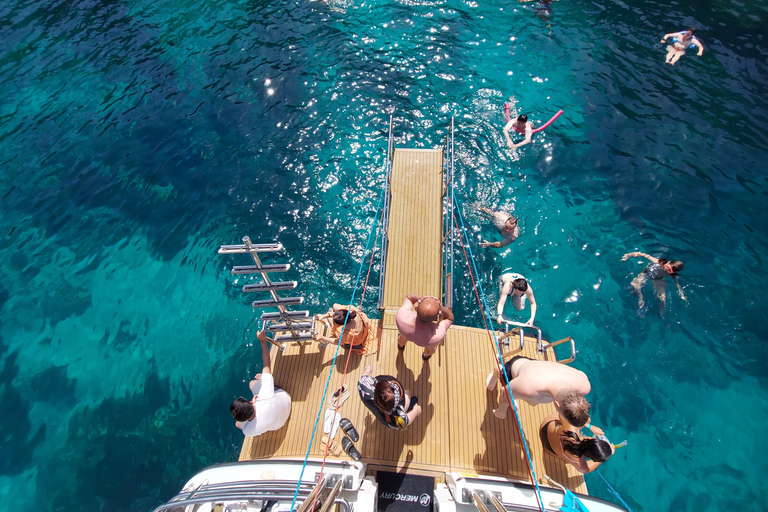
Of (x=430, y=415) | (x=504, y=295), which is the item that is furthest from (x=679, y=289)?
(x=430, y=415)

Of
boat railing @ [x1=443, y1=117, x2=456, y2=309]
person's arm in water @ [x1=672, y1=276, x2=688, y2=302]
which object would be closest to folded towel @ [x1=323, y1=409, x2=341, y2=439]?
boat railing @ [x1=443, y1=117, x2=456, y2=309]

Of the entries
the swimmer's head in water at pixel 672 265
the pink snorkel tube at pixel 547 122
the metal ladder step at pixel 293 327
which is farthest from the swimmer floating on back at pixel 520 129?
the metal ladder step at pixel 293 327

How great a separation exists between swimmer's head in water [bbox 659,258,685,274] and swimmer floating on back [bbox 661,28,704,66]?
11187 mm

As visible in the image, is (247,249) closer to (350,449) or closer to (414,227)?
(350,449)

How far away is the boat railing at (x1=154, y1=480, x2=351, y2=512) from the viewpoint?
4.11 meters

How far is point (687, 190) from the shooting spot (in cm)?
1078

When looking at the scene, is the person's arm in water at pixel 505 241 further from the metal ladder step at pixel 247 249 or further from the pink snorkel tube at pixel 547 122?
the metal ladder step at pixel 247 249

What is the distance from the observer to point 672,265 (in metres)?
8.24

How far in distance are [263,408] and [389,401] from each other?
2448mm

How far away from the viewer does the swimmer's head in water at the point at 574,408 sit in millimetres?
4008

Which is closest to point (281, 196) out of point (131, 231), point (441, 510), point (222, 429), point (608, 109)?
point (131, 231)

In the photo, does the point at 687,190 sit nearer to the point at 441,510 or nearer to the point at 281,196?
the point at 441,510

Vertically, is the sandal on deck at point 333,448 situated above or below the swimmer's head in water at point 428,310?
below

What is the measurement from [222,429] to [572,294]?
1020 centimetres
